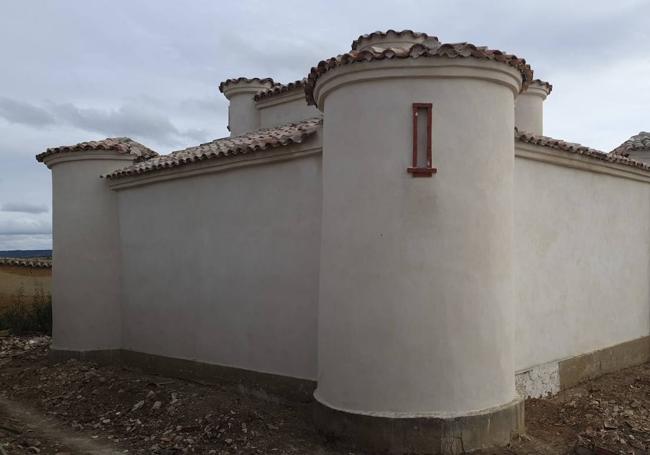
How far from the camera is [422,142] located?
24.4 ft

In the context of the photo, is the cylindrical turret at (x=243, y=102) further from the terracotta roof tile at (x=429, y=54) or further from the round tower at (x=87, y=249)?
the terracotta roof tile at (x=429, y=54)

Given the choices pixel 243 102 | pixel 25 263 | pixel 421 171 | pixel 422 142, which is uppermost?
pixel 243 102

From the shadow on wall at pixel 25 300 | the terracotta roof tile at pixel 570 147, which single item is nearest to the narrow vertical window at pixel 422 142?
the terracotta roof tile at pixel 570 147

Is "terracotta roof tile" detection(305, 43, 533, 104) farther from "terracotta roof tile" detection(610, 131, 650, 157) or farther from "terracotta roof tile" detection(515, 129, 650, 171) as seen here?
"terracotta roof tile" detection(610, 131, 650, 157)

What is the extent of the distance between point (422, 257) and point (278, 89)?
361 inches

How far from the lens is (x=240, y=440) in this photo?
7770 mm

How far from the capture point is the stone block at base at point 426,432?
7004 millimetres

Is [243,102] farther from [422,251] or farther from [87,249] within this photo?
[422,251]

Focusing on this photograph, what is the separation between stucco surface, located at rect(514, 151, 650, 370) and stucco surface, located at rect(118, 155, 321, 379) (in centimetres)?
324

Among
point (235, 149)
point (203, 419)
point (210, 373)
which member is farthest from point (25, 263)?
point (203, 419)

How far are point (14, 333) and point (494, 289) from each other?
14410 mm

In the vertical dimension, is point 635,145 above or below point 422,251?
above

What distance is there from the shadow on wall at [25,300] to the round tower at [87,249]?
5072 millimetres

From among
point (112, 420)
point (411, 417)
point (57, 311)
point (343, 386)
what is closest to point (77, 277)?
point (57, 311)
